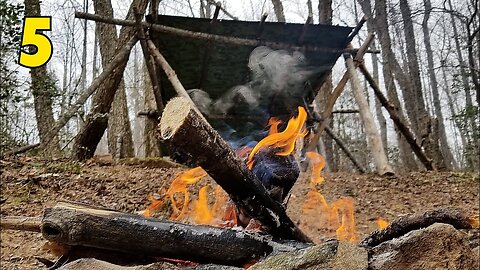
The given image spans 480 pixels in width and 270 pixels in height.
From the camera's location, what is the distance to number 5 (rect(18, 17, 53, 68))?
702cm

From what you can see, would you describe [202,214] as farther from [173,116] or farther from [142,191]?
[142,191]

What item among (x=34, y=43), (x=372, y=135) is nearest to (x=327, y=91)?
(x=372, y=135)

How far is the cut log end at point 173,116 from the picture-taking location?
Answer: 1.98m

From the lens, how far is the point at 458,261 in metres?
1.90

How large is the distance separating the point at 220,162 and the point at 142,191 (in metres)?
3.98

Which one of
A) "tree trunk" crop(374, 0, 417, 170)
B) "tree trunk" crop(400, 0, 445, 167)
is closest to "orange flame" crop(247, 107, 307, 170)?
"tree trunk" crop(400, 0, 445, 167)

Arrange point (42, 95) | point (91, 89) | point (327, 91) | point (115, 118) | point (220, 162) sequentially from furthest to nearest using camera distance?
point (327, 91) → point (115, 118) → point (42, 95) → point (91, 89) → point (220, 162)

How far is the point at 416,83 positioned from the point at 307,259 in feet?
38.9

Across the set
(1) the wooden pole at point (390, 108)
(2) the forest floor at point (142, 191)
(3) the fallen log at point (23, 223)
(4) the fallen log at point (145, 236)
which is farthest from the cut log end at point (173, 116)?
(1) the wooden pole at point (390, 108)

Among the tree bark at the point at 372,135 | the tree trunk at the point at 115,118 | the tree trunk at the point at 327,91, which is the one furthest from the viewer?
the tree trunk at the point at 327,91

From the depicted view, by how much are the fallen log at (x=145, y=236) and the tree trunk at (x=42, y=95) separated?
605cm

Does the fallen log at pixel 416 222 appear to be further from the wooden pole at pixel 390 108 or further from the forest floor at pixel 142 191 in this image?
the wooden pole at pixel 390 108

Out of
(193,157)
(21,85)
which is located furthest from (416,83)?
(193,157)

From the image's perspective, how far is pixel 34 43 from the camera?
7551 millimetres
